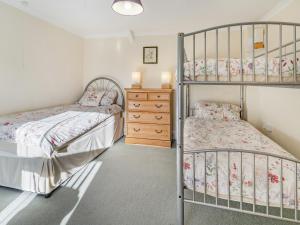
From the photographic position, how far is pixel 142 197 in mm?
1921

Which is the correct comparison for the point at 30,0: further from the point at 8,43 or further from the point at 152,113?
the point at 152,113


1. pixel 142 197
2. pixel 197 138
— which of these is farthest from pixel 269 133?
pixel 142 197

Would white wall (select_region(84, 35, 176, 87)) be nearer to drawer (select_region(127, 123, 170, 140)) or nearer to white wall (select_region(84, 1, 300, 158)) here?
white wall (select_region(84, 1, 300, 158))

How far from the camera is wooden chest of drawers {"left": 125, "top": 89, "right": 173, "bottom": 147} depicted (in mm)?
3443

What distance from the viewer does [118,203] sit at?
5.97 feet

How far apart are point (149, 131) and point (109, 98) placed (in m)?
1.12

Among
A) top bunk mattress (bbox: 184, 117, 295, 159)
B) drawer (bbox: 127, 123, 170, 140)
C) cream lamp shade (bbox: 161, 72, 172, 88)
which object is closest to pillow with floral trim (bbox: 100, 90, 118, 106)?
drawer (bbox: 127, 123, 170, 140)

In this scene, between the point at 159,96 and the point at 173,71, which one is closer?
the point at 159,96

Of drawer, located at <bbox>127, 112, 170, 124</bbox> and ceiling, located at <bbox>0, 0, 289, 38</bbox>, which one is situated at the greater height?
ceiling, located at <bbox>0, 0, 289, 38</bbox>

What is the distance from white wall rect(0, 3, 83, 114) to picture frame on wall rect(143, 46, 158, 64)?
154 cm

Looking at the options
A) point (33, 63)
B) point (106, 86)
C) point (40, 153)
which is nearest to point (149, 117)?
point (106, 86)

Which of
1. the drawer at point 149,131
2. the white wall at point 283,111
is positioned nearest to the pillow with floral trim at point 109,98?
the drawer at point 149,131

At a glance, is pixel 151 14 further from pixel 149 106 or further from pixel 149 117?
pixel 149 117

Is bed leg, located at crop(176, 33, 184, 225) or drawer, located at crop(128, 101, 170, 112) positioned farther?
drawer, located at crop(128, 101, 170, 112)
